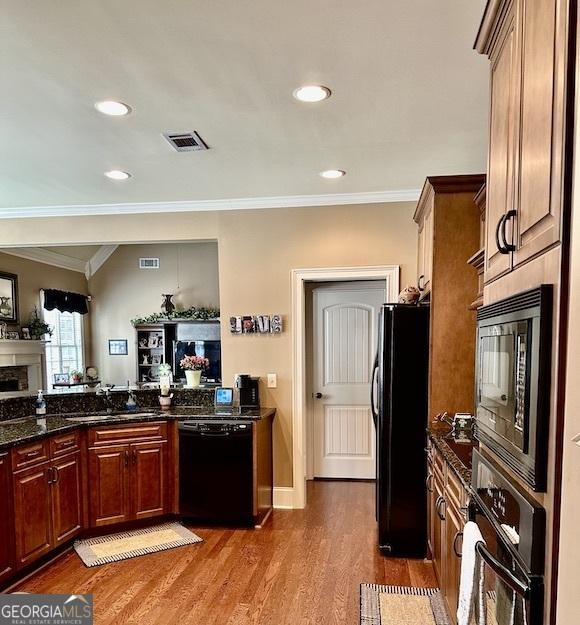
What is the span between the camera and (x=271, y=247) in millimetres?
4020

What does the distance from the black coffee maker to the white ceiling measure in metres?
1.63

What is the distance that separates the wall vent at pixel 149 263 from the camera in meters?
7.96

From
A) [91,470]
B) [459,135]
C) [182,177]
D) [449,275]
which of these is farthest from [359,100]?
[91,470]

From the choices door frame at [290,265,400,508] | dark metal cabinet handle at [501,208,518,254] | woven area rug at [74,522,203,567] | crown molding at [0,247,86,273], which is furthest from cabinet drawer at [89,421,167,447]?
crown molding at [0,247,86,273]

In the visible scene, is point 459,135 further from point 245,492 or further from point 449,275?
point 245,492

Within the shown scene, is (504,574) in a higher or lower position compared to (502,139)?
lower

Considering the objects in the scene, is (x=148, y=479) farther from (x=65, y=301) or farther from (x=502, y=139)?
(x=65, y=301)

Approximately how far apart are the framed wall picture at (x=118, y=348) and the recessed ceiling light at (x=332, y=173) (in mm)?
5745

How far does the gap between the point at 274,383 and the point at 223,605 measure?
70.0 inches

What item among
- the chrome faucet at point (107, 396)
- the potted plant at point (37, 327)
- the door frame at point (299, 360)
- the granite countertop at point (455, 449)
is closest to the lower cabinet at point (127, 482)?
the chrome faucet at point (107, 396)

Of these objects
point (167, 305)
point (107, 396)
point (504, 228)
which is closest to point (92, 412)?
point (107, 396)

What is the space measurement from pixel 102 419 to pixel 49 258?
4550mm

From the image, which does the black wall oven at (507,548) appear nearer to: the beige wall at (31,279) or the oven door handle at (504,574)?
the oven door handle at (504,574)

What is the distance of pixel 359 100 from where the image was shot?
7.24 feet
